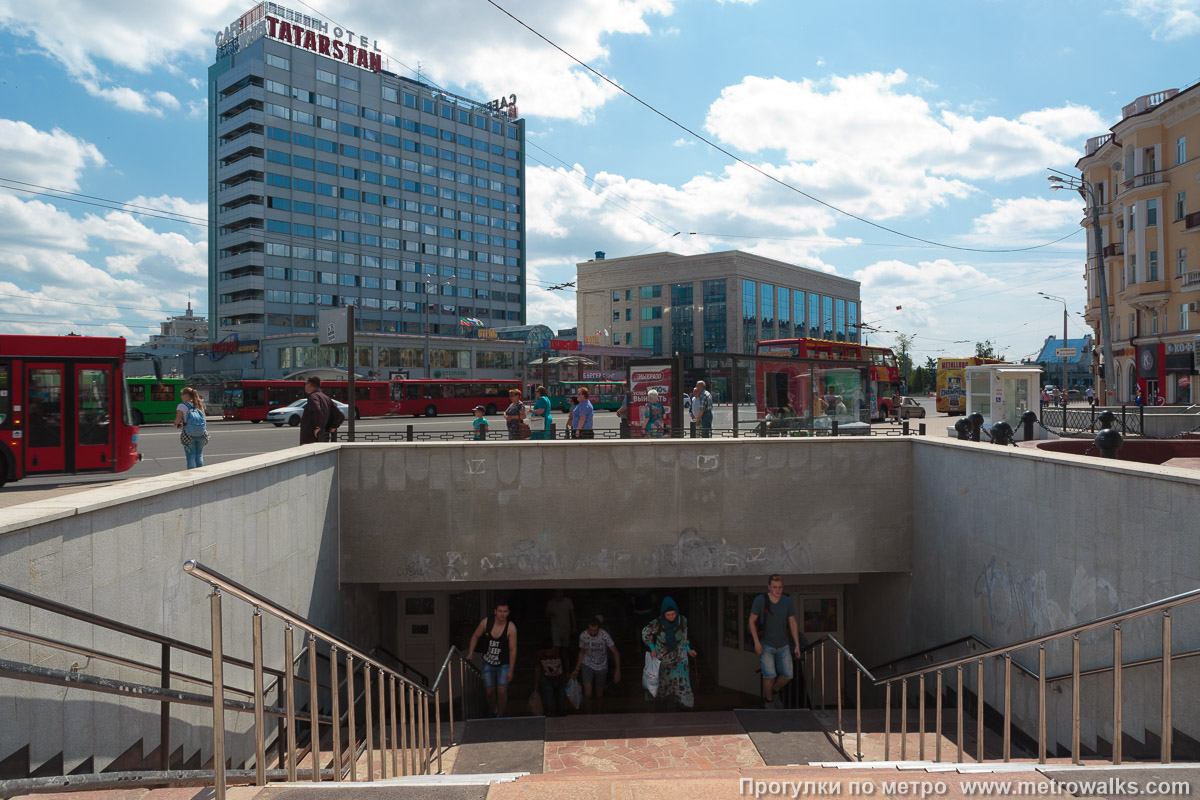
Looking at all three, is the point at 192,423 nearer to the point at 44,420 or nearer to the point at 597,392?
the point at 44,420

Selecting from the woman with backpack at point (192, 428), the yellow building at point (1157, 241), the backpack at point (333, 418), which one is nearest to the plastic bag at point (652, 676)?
the backpack at point (333, 418)

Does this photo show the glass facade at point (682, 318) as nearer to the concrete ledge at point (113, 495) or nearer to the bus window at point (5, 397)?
the bus window at point (5, 397)

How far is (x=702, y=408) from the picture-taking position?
46.6 ft

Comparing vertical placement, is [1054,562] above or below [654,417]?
below

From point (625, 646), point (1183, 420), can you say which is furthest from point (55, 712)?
point (1183, 420)

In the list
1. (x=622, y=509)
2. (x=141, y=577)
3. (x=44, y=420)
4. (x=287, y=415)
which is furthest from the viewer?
(x=287, y=415)

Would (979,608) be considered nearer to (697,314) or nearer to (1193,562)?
(1193,562)

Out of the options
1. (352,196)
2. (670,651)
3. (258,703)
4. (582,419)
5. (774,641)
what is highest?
(352,196)

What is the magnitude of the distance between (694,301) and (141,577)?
82876 millimetres

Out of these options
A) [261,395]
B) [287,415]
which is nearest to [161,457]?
[287,415]

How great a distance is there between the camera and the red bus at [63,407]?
12719mm

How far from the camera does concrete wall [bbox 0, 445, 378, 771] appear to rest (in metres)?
4.25

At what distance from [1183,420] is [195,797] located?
72.5 feet

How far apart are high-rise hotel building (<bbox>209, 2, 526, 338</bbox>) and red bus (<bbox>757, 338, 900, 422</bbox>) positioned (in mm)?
45380
